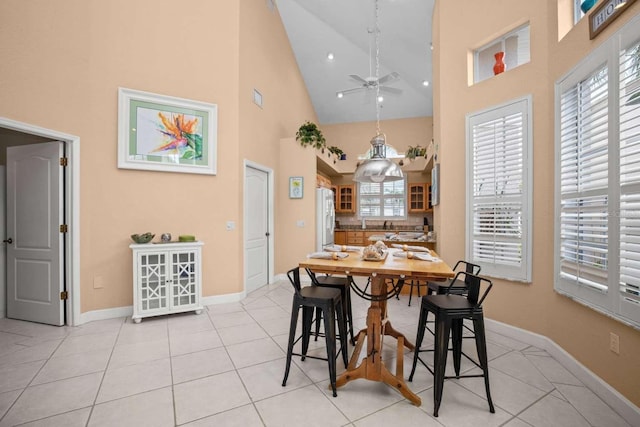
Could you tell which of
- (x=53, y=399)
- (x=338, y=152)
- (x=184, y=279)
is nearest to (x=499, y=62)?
(x=184, y=279)

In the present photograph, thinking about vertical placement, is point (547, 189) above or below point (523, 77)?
below

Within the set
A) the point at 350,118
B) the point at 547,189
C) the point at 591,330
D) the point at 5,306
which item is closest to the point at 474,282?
the point at 591,330

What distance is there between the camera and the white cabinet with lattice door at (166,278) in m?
3.31

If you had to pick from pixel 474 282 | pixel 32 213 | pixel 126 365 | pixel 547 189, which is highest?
pixel 547 189

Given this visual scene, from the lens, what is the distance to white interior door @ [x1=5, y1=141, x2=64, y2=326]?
322cm

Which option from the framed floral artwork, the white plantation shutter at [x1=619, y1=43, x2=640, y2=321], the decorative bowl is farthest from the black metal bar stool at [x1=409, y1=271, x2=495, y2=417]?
the framed floral artwork

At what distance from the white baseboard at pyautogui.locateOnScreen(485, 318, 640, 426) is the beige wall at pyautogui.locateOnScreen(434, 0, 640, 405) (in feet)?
0.14

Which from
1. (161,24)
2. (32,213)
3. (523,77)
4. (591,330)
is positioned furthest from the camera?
(161,24)

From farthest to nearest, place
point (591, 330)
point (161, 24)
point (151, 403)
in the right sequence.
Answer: point (161, 24) → point (591, 330) → point (151, 403)

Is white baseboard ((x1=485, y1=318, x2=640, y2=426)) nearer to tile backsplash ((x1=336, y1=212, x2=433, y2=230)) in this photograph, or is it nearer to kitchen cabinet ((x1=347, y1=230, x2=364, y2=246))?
kitchen cabinet ((x1=347, y1=230, x2=364, y2=246))

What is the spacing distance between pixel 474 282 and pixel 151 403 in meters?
2.29

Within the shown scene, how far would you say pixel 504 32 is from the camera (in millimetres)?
3092

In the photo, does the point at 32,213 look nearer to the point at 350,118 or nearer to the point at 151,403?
the point at 151,403

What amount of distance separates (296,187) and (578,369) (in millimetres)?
4425
